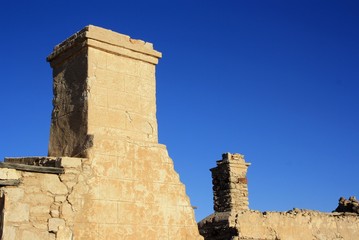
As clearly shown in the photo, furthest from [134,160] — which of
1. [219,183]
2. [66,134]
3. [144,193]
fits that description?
[219,183]

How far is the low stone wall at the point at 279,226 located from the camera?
9.43 meters

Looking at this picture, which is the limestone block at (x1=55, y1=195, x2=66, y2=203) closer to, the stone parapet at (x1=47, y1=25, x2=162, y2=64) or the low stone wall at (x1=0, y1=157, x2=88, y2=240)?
the low stone wall at (x1=0, y1=157, x2=88, y2=240)

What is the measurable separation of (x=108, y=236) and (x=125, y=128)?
1123 mm

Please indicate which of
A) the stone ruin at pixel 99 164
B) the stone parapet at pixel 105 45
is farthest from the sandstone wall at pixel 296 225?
the stone parapet at pixel 105 45

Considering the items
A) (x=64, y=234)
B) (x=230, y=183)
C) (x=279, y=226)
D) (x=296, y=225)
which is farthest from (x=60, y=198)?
(x=230, y=183)

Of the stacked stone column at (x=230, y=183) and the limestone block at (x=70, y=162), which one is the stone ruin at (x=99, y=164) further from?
the stacked stone column at (x=230, y=183)

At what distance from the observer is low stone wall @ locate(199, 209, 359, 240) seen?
9.43 m

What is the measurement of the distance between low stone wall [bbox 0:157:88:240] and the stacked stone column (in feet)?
23.8

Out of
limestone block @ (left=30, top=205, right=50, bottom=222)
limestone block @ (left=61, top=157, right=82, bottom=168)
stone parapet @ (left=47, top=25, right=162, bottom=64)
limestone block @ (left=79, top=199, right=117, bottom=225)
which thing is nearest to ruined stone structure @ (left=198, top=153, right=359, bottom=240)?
stone parapet @ (left=47, top=25, right=162, bottom=64)

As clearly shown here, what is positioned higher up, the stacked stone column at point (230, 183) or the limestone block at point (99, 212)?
the stacked stone column at point (230, 183)

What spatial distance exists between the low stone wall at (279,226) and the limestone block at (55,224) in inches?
210

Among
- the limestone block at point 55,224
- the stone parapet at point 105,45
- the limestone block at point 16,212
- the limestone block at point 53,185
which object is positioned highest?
the stone parapet at point 105,45

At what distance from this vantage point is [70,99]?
16.9ft

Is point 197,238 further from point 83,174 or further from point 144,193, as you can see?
point 83,174
